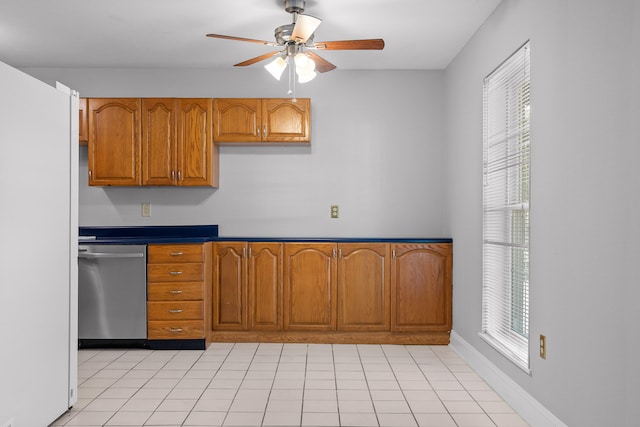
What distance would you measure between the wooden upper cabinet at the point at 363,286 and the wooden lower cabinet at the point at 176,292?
1.18 meters

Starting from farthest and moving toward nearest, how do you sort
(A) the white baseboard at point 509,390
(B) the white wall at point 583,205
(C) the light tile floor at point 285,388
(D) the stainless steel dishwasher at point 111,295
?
1. (D) the stainless steel dishwasher at point 111,295
2. (C) the light tile floor at point 285,388
3. (A) the white baseboard at point 509,390
4. (B) the white wall at point 583,205

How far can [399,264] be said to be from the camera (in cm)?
407

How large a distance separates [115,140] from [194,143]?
0.70m

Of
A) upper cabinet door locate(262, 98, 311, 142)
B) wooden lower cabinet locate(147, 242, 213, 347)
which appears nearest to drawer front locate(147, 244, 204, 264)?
wooden lower cabinet locate(147, 242, 213, 347)

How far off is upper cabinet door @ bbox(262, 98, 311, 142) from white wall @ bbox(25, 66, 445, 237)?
0.25m

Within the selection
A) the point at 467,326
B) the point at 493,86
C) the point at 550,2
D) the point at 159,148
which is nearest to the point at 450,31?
the point at 493,86

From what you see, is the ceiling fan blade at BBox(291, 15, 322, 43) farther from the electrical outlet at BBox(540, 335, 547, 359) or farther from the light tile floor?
the light tile floor

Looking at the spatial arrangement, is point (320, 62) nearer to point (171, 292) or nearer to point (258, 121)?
point (258, 121)

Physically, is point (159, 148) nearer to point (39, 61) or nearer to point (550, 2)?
point (39, 61)

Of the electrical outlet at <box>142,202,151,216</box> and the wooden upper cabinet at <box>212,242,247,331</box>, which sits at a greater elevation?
the electrical outlet at <box>142,202,151,216</box>

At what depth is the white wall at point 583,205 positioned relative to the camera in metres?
1.71

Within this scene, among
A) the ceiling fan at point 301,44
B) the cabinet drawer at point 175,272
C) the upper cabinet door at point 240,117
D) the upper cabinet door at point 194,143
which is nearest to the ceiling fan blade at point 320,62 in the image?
the ceiling fan at point 301,44

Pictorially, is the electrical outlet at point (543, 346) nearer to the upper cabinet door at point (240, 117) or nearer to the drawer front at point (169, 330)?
the drawer front at point (169, 330)

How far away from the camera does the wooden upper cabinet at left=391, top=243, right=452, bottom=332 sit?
4.06 m
